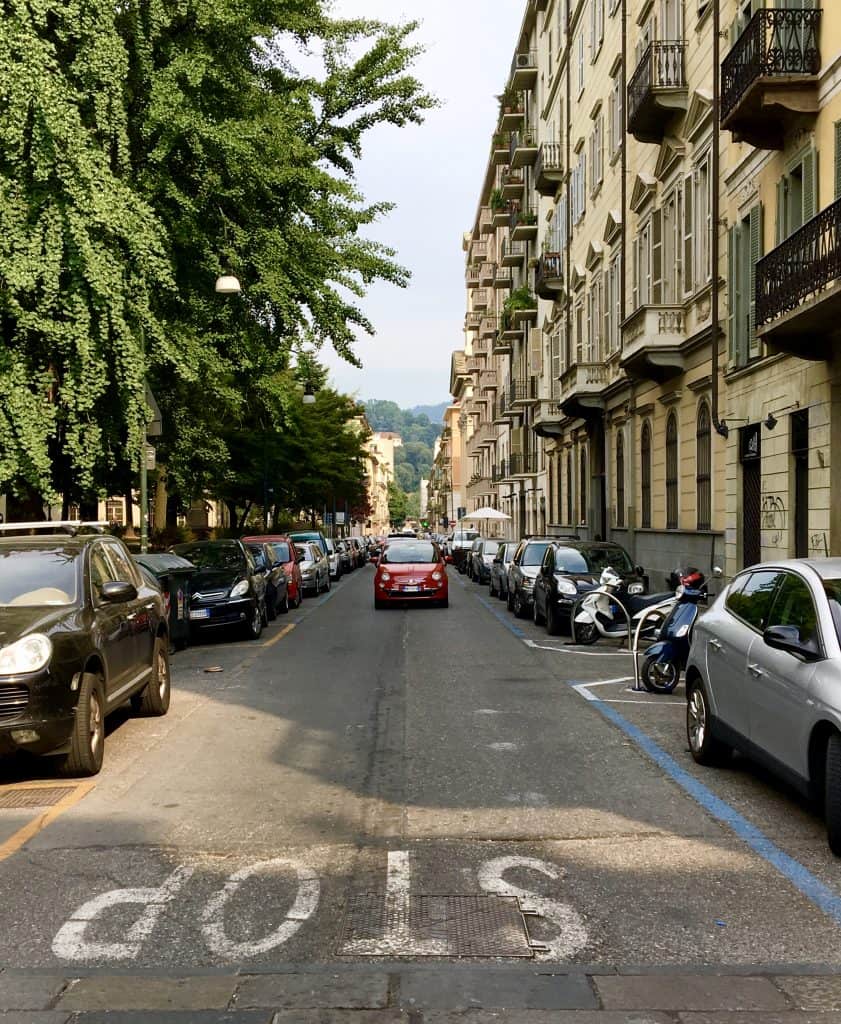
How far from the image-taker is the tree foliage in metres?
14.8

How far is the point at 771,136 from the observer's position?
1758 centimetres

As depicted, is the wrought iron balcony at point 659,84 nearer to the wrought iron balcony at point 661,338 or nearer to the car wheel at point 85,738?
the wrought iron balcony at point 661,338

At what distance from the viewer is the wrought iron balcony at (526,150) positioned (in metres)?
47.0

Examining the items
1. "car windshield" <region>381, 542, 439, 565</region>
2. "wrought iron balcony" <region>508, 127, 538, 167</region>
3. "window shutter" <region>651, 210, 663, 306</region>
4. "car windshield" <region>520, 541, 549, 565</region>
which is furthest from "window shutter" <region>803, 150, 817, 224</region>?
"wrought iron balcony" <region>508, 127, 538, 167</region>

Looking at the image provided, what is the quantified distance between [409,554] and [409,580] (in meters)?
1.21

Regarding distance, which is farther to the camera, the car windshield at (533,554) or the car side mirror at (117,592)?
the car windshield at (533,554)

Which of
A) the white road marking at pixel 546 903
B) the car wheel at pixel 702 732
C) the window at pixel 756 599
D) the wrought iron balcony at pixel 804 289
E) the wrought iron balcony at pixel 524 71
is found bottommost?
the white road marking at pixel 546 903

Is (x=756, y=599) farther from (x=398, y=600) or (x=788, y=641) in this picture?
(x=398, y=600)

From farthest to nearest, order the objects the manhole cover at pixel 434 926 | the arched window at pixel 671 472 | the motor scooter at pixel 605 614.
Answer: the arched window at pixel 671 472 < the motor scooter at pixel 605 614 < the manhole cover at pixel 434 926

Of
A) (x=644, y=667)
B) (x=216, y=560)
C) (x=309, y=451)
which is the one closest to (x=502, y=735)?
(x=644, y=667)

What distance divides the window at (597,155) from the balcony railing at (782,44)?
1606cm

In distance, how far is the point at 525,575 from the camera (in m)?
22.6

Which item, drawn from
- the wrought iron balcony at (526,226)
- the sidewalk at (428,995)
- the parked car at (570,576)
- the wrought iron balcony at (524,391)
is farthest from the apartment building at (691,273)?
the sidewalk at (428,995)

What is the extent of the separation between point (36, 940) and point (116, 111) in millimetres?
13406
